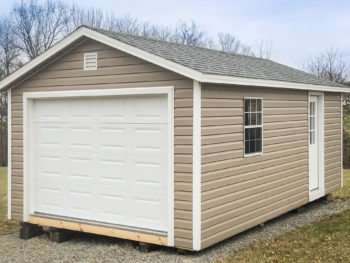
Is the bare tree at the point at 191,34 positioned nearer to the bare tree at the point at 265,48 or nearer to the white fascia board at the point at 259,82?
the bare tree at the point at 265,48

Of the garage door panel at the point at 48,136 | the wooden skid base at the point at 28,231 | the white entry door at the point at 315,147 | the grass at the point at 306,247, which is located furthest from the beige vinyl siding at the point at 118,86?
the white entry door at the point at 315,147

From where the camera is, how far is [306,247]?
27.8 ft

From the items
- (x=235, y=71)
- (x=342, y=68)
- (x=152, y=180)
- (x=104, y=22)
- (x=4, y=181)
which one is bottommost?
(x=4, y=181)

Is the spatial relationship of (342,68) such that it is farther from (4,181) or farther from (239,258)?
(239,258)

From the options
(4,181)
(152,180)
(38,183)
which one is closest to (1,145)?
(4,181)

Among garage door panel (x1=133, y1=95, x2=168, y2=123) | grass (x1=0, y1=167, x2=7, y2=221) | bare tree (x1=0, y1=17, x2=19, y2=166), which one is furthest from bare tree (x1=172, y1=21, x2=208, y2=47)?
garage door panel (x1=133, y1=95, x2=168, y2=123)

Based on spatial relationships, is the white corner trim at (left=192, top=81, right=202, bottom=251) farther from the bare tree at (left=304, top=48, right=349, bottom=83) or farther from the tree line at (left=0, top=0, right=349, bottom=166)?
the bare tree at (left=304, top=48, right=349, bottom=83)

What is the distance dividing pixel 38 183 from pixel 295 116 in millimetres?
5618

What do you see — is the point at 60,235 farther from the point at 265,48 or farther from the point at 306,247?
the point at 265,48

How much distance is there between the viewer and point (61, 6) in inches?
1430

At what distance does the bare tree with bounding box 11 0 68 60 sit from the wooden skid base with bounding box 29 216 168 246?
77.2 ft

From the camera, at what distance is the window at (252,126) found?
9281mm

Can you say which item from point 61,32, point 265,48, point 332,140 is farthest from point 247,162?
point 265,48

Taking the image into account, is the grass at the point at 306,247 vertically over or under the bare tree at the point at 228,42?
under
